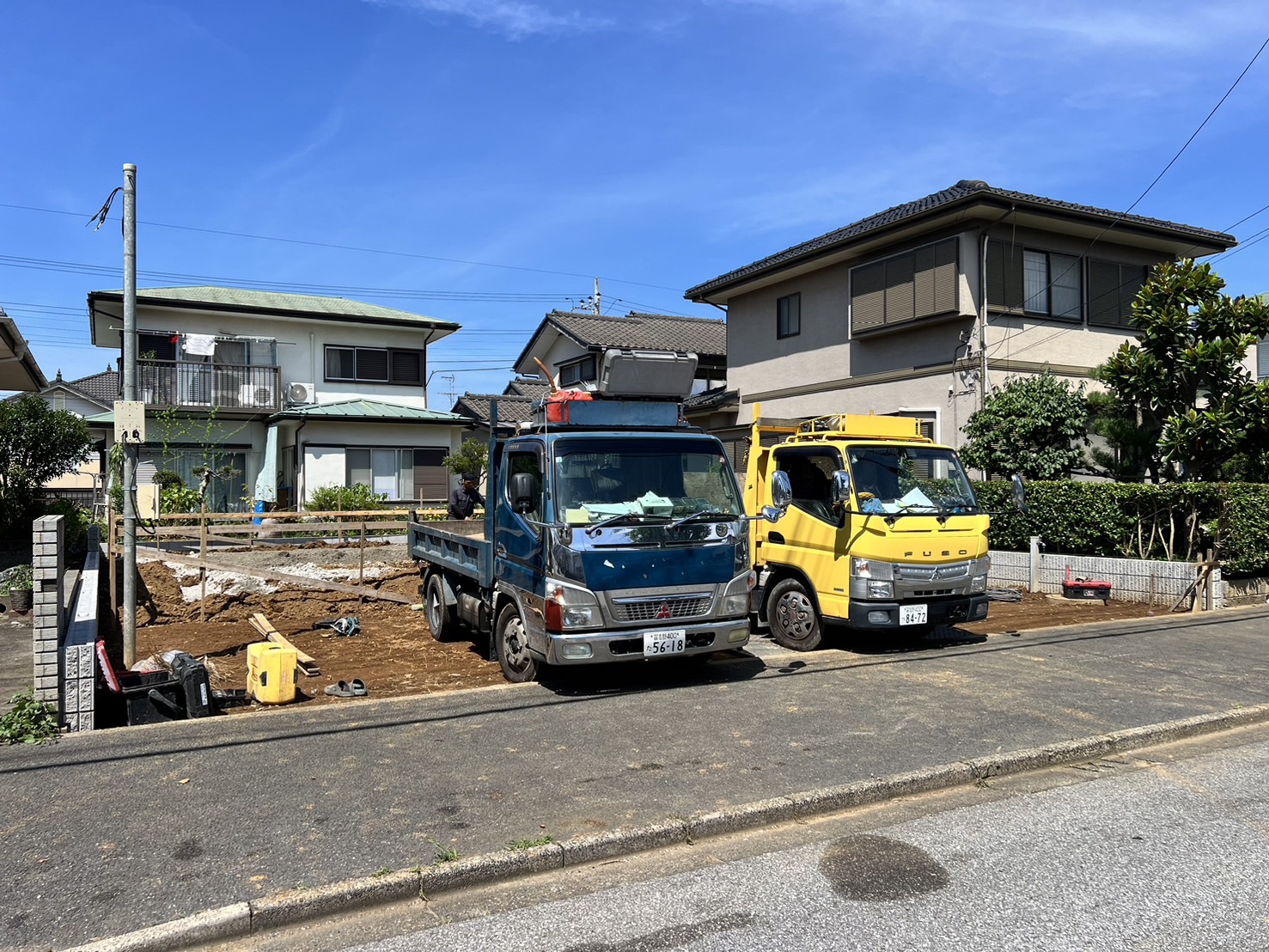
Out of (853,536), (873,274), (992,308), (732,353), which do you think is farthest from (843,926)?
(732,353)

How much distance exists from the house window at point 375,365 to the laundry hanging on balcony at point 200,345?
304 cm

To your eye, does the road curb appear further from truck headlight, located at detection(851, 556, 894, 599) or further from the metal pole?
the metal pole

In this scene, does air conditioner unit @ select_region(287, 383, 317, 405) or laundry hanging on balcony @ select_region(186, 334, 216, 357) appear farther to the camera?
air conditioner unit @ select_region(287, 383, 317, 405)

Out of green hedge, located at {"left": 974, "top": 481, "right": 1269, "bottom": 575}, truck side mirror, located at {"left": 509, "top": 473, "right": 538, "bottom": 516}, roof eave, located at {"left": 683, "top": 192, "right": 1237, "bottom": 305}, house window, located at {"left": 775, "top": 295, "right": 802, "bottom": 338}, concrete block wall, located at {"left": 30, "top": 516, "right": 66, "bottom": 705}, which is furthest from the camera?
house window, located at {"left": 775, "top": 295, "right": 802, "bottom": 338}

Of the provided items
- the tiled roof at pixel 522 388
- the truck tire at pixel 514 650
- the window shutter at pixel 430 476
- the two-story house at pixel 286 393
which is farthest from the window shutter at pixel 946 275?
the tiled roof at pixel 522 388

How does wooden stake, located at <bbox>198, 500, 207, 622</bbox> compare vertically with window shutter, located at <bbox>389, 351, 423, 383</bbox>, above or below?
below

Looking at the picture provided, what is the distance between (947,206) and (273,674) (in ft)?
42.9

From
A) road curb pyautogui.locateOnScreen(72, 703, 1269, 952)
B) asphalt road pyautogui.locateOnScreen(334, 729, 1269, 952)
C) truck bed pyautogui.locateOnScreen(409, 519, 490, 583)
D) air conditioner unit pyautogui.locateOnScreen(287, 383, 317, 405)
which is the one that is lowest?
asphalt road pyautogui.locateOnScreen(334, 729, 1269, 952)

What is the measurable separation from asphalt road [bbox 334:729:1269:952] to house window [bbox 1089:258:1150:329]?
14085 millimetres

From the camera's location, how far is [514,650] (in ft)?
26.3

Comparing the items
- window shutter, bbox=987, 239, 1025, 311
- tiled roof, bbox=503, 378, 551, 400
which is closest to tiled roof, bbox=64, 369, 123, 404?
tiled roof, bbox=503, 378, 551, 400

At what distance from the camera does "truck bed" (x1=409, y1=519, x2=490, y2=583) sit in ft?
29.6

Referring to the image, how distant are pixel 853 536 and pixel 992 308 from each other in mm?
8870

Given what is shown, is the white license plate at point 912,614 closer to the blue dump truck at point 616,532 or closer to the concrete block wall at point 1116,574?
the blue dump truck at point 616,532
